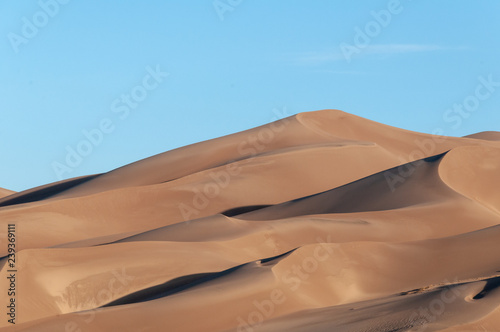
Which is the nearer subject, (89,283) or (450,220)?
(89,283)

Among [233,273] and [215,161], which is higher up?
[215,161]

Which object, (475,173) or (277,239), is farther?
(475,173)

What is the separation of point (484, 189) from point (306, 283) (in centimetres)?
1417

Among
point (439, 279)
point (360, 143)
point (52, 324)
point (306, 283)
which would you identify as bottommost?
point (439, 279)

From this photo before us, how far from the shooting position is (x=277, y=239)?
19.7m

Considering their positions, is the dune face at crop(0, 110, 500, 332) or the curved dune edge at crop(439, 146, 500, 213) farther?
the curved dune edge at crop(439, 146, 500, 213)

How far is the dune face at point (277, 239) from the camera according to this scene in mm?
12242

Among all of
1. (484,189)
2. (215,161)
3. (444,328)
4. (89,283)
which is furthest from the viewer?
(215,161)

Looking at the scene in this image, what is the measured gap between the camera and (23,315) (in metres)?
13.6

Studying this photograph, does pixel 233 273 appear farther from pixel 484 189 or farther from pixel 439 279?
pixel 484 189

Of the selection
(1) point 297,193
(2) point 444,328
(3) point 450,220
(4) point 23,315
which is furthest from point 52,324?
(1) point 297,193

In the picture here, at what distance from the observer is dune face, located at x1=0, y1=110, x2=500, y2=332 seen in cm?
1224

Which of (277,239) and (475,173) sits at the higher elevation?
(277,239)

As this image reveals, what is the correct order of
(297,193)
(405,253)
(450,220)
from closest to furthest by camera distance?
(405,253) → (450,220) → (297,193)
